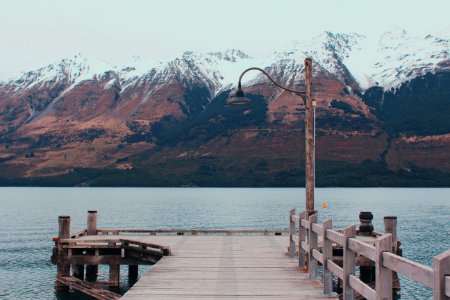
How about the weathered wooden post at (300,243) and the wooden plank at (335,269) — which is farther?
the weathered wooden post at (300,243)

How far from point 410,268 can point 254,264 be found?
11.9m

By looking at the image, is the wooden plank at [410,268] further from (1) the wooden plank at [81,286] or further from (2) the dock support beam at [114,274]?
(2) the dock support beam at [114,274]

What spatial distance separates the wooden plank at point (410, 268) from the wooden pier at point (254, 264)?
1cm

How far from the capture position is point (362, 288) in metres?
11.3

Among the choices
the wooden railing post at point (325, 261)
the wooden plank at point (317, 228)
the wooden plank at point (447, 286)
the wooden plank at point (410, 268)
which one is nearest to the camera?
the wooden plank at point (447, 286)

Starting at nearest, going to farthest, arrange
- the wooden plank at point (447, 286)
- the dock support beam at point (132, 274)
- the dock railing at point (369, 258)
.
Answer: the wooden plank at point (447, 286) → the dock railing at point (369, 258) → the dock support beam at point (132, 274)

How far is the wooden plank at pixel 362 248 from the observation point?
413 inches

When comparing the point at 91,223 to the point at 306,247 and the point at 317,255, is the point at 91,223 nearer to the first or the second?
the point at 306,247

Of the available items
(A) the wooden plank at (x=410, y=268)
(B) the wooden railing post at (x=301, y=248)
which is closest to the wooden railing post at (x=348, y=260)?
(A) the wooden plank at (x=410, y=268)

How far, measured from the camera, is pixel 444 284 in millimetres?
7188

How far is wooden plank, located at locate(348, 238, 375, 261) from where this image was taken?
34.4 ft

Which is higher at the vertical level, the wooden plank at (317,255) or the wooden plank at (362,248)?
the wooden plank at (362,248)

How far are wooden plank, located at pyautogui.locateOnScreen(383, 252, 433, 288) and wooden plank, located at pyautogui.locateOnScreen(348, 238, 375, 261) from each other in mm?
821

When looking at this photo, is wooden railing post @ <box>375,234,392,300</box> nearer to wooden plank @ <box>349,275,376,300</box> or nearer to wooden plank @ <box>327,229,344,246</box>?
wooden plank @ <box>349,275,376,300</box>
